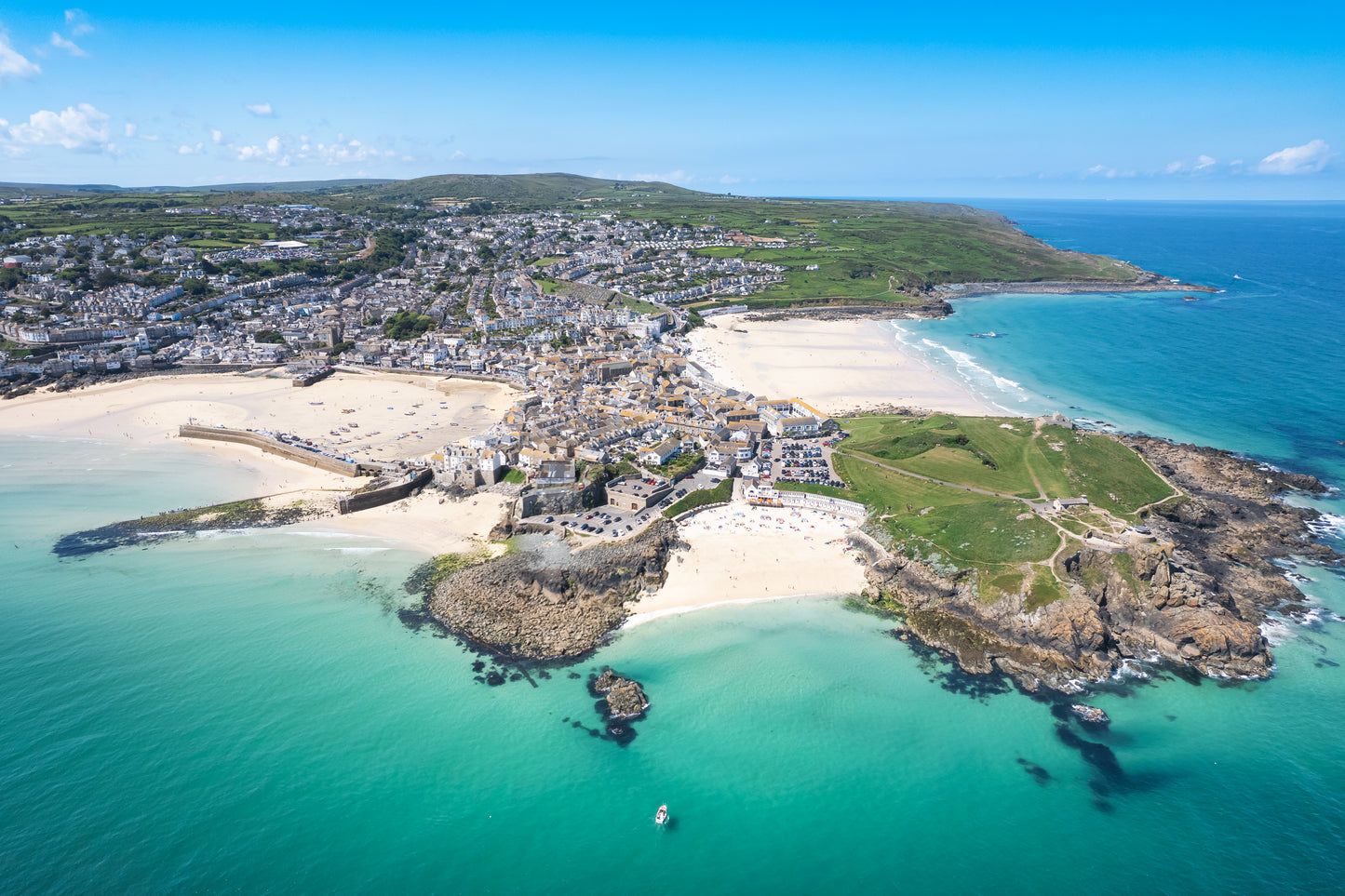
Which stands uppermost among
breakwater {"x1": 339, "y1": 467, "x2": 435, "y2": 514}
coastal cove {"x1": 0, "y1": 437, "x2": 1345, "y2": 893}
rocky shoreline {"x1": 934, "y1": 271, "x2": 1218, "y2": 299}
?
rocky shoreline {"x1": 934, "y1": 271, "x2": 1218, "y2": 299}

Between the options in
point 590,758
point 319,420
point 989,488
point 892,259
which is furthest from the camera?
point 892,259

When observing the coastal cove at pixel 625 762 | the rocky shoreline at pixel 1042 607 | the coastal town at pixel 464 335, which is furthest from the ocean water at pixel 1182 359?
the coastal town at pixel 464 335

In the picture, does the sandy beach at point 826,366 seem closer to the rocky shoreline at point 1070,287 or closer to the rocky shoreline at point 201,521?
the rocky shoreline at point 1070,287

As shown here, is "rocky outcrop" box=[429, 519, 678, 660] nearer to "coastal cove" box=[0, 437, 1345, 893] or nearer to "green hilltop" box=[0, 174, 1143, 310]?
"coastal cove" box=[0, 437, 1345, 893]

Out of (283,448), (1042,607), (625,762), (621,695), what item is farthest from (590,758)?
(283,448)

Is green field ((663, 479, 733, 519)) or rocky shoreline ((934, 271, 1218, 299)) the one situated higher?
rocky shoreline ((934, 271, 1218, 299))

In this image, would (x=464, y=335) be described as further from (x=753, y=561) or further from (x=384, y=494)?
(x=753, y=561)

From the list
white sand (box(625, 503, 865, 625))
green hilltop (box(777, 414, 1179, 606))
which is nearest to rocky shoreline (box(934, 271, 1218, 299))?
green hilltop (box(777, 414, 1179, 606))
